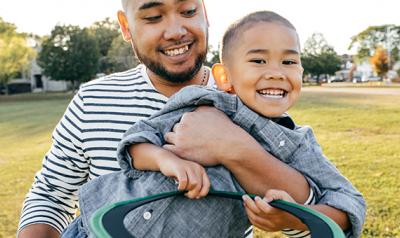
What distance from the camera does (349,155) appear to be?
10.3 m

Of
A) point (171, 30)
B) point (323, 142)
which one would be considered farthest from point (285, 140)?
point (323, 142)

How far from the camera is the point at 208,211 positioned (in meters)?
1.64

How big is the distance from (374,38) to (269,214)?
101 m

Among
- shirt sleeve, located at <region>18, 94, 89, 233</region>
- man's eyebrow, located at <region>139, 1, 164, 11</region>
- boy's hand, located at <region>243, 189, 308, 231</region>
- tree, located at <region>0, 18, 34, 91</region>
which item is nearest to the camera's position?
boy's hand, located at <region>243, 189, 308, 231</region>

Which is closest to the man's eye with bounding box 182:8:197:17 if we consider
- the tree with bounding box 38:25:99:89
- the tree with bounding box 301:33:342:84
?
the tree with bounding box 38:25:99:89

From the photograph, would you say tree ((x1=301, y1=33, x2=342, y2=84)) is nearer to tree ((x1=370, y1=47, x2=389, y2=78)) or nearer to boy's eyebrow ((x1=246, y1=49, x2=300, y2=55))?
tree ((x1=370, y1=47, x2=389, y2=78))

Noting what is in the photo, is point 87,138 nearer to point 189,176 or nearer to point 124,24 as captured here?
point 124,24

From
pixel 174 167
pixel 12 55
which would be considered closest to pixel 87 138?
pixel 174 167

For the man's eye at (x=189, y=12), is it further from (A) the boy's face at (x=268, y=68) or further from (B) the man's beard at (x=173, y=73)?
(A) the boy's face at (x=268, y=68)

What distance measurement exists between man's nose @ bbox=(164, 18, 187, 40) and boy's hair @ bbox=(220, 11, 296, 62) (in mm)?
293

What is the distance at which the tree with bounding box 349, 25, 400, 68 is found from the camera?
9338 cm

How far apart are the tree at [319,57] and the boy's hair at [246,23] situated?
77.1 metres

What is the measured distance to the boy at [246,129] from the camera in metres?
1.64

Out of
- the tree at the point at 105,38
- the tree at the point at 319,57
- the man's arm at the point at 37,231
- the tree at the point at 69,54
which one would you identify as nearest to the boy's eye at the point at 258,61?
the man's arm at the point at 37,231
